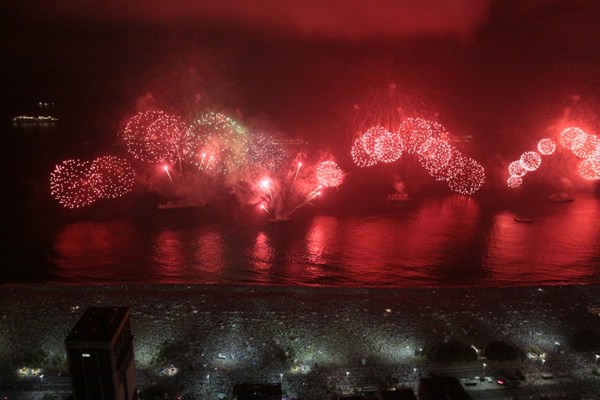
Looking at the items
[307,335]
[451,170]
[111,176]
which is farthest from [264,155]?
[307,335]

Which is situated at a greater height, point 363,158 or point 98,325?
point 363,158

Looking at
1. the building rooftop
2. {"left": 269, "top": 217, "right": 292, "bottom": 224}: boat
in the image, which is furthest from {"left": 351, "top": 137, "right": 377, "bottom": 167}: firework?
the building rooftop

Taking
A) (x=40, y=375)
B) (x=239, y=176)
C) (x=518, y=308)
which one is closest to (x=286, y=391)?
(x=40, y=375)

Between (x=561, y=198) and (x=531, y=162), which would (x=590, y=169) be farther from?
(x=561, y=198)

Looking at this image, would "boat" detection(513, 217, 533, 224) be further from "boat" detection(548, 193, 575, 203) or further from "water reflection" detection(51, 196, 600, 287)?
"boat" detection(548, 193, 575, 203)

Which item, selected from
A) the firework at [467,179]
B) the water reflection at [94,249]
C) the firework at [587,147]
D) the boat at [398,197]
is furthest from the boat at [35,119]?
the firework at [587,147]
